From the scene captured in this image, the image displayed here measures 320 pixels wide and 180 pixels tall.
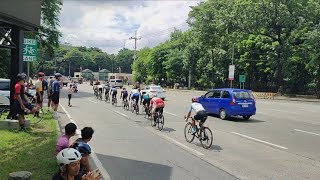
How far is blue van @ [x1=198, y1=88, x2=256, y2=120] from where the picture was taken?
20.5 m

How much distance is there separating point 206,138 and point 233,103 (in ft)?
27.5

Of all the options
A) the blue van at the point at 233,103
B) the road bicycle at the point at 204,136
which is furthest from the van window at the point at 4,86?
the road bicycle at the point at 204,136

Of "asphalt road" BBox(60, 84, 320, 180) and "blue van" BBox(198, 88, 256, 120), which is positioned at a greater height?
"blue van" BBox(198, 88, 256, 120)

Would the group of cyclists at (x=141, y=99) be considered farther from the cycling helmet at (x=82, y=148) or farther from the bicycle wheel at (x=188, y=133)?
the cycling helmet at (x=82, y=148)

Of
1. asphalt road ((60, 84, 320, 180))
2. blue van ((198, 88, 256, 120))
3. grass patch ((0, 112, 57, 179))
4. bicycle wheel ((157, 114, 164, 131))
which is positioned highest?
blue van ((198, 88, 256, 120))

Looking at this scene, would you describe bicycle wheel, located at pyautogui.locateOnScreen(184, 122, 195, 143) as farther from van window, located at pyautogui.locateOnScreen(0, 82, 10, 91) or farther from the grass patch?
van window, located at pyautogui.locateOnScreen(0, 82, 10, 91)

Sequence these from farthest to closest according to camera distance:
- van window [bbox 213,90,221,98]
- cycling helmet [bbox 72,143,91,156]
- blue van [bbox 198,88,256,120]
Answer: van window [bbox 213,90,221,98], blue van [bbox 198,88,256,120], cycling helmet [bbox 72,143,91,156]

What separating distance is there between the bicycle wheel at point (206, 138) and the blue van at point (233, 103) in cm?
811

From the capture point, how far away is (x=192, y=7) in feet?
256

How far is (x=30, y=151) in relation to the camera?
1030 centimetres

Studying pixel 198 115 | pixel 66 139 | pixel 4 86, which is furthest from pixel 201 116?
pixel 4 86

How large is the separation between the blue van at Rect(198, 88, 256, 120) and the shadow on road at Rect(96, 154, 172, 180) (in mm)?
11174

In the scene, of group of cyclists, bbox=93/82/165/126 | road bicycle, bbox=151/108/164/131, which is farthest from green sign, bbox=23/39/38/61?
road bicycle, bbox=151/108/164/131

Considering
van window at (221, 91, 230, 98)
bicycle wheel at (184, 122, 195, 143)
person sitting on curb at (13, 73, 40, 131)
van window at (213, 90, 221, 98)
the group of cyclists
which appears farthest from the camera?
van window at (213, 90, 221, 98)
